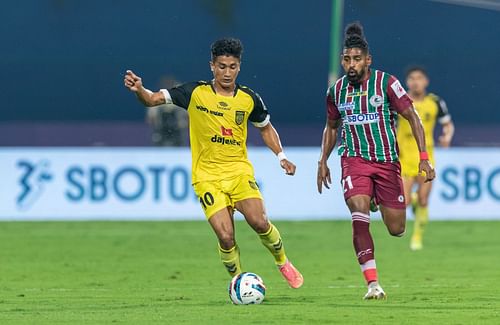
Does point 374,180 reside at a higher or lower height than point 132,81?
lower

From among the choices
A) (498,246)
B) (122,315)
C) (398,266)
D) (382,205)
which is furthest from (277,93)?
(122,315)

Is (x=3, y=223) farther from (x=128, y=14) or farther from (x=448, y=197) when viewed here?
(x=448, y=197)

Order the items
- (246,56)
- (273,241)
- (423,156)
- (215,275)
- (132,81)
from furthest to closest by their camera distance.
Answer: (246,56)
(215,275)
(273,241)
(423,156)
(132,81)

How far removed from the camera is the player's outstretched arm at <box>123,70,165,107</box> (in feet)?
33.3

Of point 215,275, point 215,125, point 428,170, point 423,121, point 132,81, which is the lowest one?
point 215,275

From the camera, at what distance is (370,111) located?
1071 cm

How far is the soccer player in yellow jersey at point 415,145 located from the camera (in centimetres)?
1691

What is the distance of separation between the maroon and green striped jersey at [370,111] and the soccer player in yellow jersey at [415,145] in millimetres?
5964

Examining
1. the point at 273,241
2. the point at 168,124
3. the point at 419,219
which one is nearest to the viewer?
the point at 273,241

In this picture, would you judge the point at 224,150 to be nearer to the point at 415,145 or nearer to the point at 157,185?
the point at 415,145

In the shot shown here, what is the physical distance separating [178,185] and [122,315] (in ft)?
34.9

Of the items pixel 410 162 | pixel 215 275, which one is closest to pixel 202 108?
pixel 215 275

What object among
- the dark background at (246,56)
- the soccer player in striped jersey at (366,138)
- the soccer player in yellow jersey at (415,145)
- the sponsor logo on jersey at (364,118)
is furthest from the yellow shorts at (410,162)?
the sponsor logo on jersey at (364,118)

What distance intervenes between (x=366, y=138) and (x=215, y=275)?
3.04 meters
